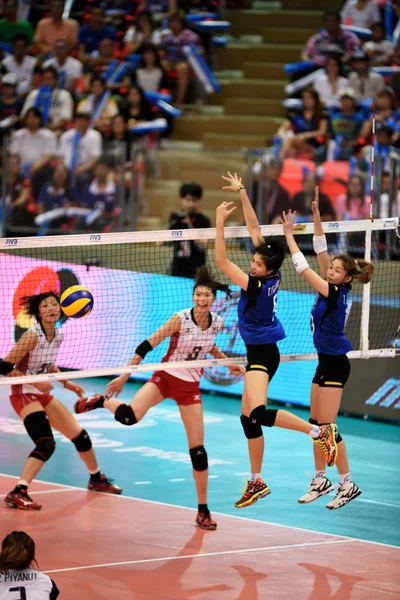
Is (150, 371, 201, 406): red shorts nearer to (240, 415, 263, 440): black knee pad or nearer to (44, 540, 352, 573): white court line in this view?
(240, 415, 263, 440): black knee pad

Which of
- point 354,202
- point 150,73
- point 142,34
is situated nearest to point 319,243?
point 354,202

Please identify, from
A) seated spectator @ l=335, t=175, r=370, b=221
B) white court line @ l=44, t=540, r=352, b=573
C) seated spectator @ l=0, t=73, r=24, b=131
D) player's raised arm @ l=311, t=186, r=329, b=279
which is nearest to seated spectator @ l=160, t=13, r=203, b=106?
seated spectator @ l=0, t=73, r=24, b=131

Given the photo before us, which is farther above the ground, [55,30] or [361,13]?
[361,13]

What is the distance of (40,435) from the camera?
11719mm

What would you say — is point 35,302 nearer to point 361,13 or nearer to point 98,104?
point 98,104

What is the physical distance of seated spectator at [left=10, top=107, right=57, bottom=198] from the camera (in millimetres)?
17812

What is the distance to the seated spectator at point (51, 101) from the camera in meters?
20.2

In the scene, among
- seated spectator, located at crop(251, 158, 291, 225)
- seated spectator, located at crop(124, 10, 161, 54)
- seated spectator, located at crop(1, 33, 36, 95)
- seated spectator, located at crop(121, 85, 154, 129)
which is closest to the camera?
seated spectator, located at crop(251, 158, 291, 225)

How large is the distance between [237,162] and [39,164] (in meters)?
3.12

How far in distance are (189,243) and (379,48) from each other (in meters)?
6.86

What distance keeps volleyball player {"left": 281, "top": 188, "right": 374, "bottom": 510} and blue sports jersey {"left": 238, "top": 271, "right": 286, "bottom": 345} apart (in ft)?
1.24

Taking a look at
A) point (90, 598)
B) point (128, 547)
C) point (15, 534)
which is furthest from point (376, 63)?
point (15, 534)

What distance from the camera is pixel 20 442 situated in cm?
1419

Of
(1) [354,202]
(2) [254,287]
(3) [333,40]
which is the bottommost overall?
(2) [254,287]
